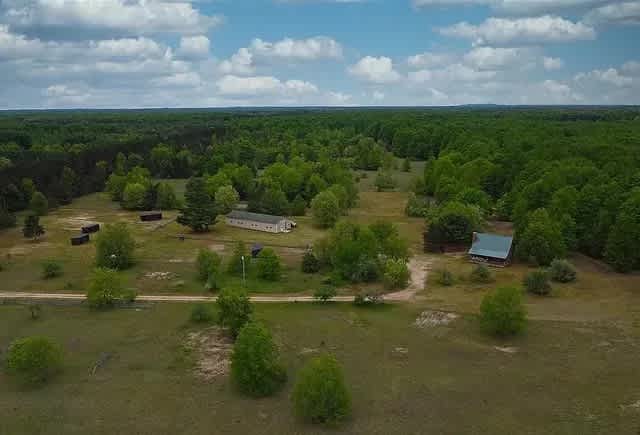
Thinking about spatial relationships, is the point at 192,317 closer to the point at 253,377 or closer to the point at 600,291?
the point at 253,377

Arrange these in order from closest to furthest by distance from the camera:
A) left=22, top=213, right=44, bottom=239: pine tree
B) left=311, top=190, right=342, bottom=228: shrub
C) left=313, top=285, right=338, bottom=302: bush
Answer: left=313, top=285, right=338, bottom=302: bush, left=22, top=213, right=44, bottom=239: pine tree, left=311, top=190, right=342, bottom=228: shrub

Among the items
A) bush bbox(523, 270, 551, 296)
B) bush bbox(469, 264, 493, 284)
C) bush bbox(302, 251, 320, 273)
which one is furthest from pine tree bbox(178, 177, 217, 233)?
bush bbox(523, 270, 551, 296)

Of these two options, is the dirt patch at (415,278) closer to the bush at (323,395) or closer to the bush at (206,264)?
the bush at (206,264)

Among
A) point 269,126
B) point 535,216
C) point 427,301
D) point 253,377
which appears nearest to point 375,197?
point 535,216

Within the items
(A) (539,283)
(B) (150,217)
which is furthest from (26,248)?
(A) (539,283)

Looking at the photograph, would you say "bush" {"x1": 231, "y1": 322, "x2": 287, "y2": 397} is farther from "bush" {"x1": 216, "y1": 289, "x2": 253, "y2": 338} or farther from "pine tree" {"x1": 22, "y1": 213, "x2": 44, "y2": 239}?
"pine tree" {"x1": 22, "y1": 213, "x2": 44, "y2": 239}

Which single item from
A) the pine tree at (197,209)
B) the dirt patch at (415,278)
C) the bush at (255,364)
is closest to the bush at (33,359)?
the bush at (255,364)
